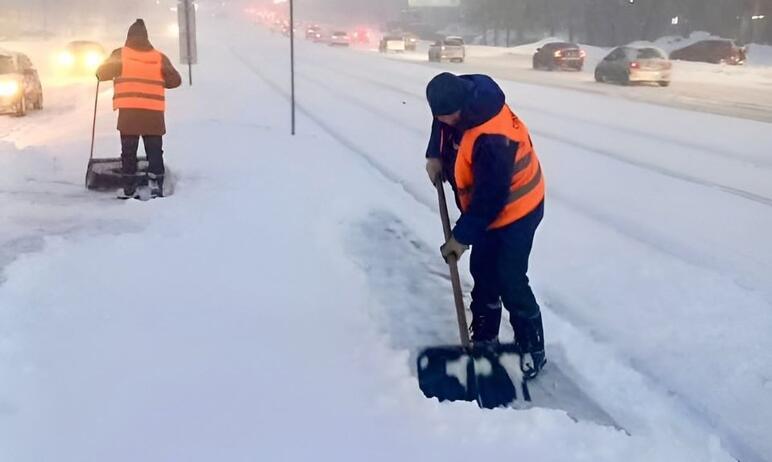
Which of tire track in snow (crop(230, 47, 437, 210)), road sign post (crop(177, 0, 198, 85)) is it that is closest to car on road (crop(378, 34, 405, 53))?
tire track in snow (crop(230, 47, 437, 210))

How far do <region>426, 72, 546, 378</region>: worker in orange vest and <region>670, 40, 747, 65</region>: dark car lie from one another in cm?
3567

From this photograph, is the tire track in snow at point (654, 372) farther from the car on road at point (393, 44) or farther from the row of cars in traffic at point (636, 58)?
the car on road at point (393, 44)

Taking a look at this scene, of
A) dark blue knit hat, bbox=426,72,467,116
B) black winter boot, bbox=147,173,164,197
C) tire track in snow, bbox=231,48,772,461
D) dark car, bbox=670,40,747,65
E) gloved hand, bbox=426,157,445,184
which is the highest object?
dark car, bbox=670,40,747,65

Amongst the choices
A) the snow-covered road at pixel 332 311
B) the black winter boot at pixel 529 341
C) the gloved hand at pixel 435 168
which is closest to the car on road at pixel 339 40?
the snow-covered road at pixel 332 311

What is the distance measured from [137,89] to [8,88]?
396 inches

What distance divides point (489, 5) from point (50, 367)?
63.7 m

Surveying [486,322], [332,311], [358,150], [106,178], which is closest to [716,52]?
[358,150]

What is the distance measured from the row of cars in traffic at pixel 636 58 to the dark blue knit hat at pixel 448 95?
930 inches

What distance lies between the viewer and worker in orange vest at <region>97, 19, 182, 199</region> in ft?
24.6

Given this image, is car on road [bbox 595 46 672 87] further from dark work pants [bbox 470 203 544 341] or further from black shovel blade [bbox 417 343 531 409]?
black shovel blade [bbox 417 343 531 409]

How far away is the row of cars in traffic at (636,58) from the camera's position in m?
25.4

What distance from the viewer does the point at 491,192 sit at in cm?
365

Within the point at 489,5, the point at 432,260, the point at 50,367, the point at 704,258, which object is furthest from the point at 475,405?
the point at 489,5

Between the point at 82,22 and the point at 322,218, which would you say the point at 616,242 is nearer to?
the point at 322,218
